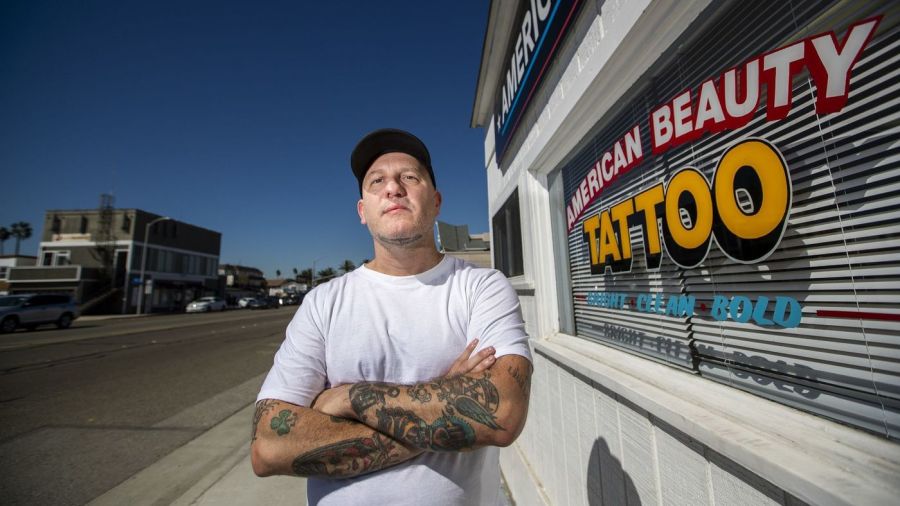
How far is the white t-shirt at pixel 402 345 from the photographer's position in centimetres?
142

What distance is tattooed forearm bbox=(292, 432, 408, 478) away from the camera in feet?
4.53

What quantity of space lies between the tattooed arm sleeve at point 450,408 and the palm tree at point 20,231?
356 ft

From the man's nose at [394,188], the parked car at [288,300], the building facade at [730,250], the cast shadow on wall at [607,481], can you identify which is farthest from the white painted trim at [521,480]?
the parked car at [288,300]

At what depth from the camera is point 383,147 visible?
2.15 m

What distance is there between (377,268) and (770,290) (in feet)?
5.43

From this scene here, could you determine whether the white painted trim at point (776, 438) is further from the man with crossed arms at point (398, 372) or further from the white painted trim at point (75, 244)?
the white painted trim at point (75, 244)

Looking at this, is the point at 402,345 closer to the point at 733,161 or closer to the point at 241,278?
the point at 733,161

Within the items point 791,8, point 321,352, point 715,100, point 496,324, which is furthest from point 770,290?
point 321,352

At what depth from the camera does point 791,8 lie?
1.09 metres

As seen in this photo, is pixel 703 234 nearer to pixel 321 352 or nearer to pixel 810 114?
pixel 810 114

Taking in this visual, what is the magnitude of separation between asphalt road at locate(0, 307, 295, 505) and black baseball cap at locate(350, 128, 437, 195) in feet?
14.0

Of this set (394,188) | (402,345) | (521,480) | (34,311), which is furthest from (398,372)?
(34,311)

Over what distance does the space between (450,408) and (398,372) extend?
0.36m

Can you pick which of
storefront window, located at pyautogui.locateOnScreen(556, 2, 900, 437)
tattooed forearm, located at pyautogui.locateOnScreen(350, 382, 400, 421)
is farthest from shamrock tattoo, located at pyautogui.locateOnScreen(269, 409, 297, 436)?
storefront window, located at pyautogui.locateOnScreen(556, 2, 900, 437)
